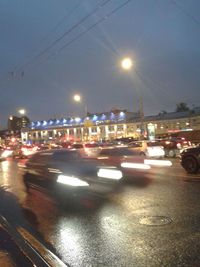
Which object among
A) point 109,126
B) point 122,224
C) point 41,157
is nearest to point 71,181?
point 41,157

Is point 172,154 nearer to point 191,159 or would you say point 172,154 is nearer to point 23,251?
point 191,159

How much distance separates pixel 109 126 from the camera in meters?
112

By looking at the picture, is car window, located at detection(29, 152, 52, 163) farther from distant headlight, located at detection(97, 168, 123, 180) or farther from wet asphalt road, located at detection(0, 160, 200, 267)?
distant headlight, located at detection(97, 168, 123, 180)

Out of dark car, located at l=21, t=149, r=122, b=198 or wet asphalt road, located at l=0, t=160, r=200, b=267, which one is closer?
wet asphalt road, located at l=0, t=160, r=200, b=267

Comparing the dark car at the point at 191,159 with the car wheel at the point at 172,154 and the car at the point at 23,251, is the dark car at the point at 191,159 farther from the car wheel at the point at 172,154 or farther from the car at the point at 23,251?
the car wheel at the point at 172,154

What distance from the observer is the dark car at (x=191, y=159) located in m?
17.4

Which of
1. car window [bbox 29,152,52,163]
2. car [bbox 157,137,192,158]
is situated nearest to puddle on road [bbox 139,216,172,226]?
car window [bbox 29,152,52,163]

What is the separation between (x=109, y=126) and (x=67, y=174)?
99.6m

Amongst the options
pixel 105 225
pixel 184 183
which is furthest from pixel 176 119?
pixel 105 225

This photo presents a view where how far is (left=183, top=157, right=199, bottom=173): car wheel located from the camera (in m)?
17.4

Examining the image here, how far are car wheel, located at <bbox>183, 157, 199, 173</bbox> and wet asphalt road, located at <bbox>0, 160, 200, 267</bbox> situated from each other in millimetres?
3409

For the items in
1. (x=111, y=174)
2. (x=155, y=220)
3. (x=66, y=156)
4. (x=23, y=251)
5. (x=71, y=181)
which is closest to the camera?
(x=23, y=251)

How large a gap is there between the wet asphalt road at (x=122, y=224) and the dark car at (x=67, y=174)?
550 mm

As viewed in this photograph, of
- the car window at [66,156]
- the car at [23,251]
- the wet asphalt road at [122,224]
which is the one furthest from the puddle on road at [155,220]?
the car window at [66,156]
